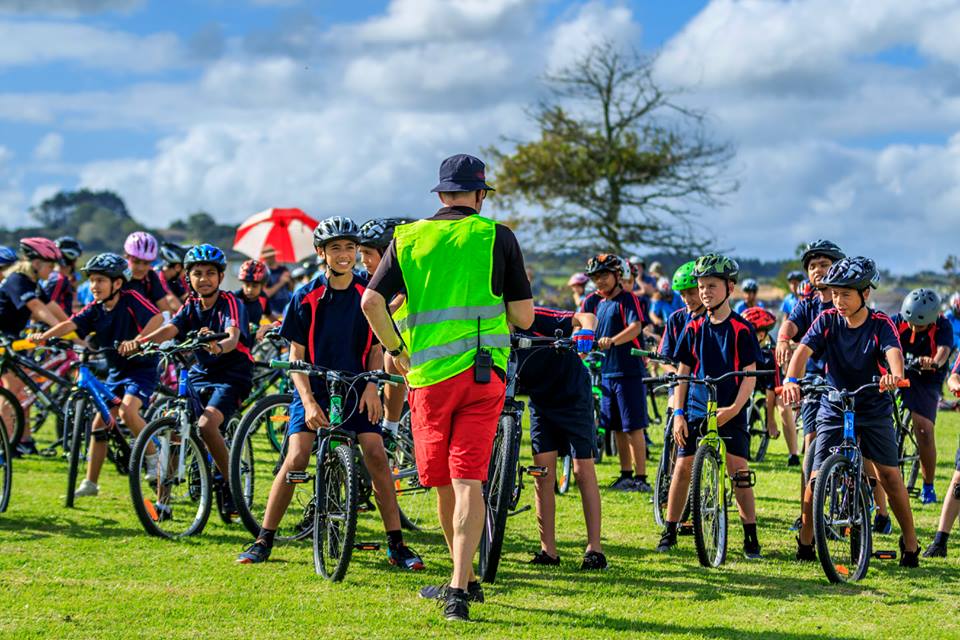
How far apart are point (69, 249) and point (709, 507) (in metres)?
9.72

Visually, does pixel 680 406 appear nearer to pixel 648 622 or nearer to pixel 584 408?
pixel 584 408

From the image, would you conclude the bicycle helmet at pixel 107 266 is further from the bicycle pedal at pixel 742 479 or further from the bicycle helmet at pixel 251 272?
the bicycle pedal at pixel 742 479

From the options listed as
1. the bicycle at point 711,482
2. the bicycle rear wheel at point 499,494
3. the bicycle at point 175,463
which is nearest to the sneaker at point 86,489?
the bicycle at point 175,463

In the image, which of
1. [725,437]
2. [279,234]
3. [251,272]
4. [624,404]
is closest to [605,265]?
[624,404]

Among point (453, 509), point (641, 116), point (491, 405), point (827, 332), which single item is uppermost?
point (641, 116)

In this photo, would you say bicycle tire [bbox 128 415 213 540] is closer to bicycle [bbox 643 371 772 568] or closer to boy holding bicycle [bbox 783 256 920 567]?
bicycle [bbox 643 371 772 568]

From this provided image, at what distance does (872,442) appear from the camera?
7691 mm

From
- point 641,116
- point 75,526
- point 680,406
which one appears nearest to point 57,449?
point 75,526

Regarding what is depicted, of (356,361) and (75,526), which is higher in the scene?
(356,361)

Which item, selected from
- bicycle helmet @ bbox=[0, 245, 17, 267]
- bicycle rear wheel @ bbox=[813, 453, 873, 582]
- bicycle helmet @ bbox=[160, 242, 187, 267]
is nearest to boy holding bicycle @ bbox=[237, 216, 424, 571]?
bicycle rear wheel @ bbox=[813, 453, 873, 582]

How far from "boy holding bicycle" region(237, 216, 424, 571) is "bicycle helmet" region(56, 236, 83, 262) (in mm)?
7718

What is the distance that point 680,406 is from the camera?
7.96 metres

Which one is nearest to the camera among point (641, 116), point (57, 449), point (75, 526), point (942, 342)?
point (75, 526)

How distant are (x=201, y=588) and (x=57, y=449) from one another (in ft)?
23.8
